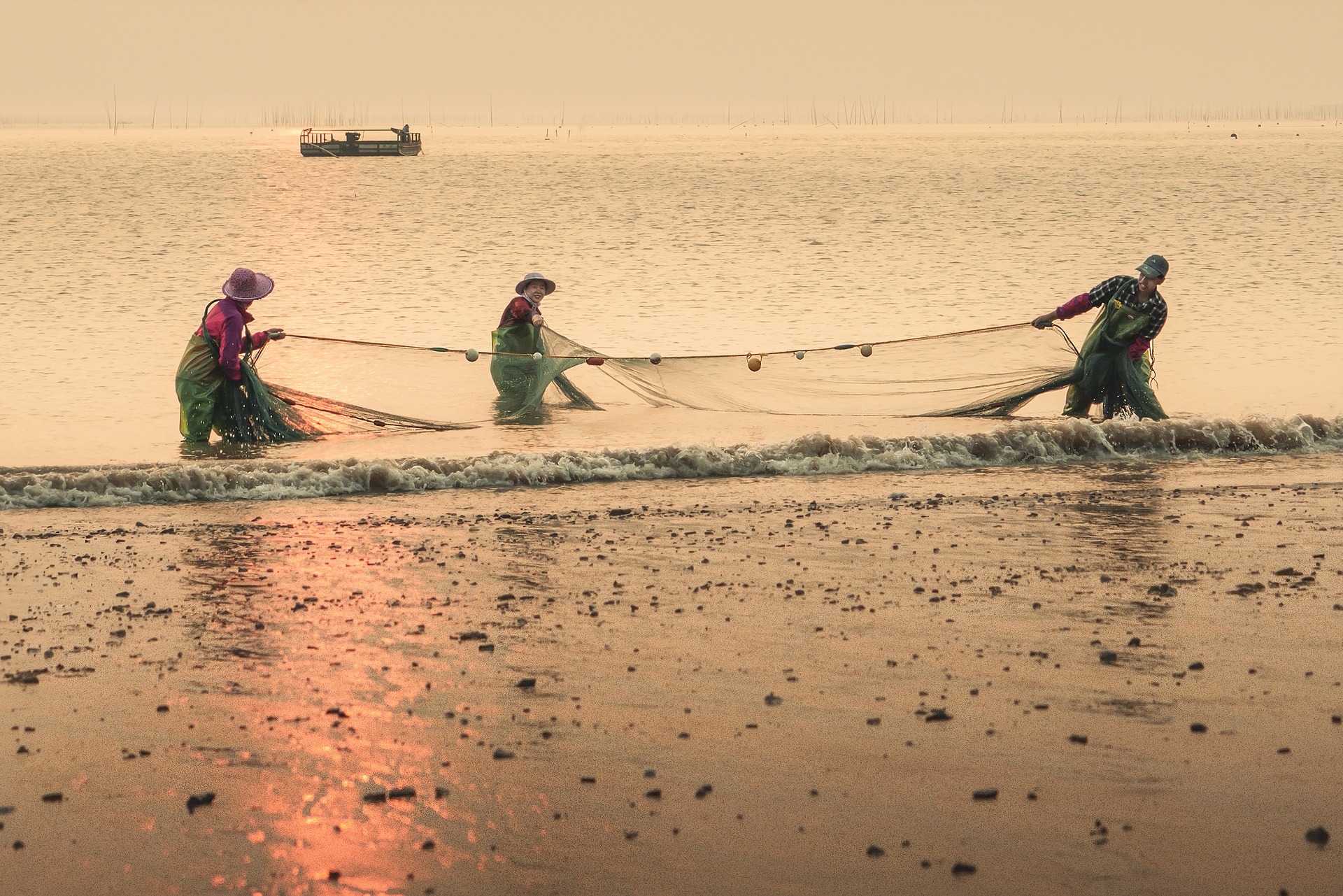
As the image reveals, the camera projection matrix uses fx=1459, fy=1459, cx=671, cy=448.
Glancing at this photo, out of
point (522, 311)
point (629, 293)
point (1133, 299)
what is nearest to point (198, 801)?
point (522, 311)

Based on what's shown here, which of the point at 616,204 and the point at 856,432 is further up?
the point at 616,204

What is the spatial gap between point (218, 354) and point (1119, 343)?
257 inches

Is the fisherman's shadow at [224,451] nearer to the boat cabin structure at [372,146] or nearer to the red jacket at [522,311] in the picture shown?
the red jacket at [522,311]

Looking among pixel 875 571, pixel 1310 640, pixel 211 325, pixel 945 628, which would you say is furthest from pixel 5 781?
pixel 211 325

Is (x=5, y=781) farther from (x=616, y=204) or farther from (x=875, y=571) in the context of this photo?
(x=616, y=204)

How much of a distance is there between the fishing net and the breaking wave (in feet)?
1.55

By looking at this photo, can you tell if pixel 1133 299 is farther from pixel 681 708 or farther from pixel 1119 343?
pixel 681 708

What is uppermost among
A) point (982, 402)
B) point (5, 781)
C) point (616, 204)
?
point (616, 204)

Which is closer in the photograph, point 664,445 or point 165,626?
point 165,626

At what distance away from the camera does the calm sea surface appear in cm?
1191

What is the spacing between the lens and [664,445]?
10.9 meters

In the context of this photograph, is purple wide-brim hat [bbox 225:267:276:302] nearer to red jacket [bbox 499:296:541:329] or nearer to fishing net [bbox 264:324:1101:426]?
fishing net [bbox 264:324:1101:426]

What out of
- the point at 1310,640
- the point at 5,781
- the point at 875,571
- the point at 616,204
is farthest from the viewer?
the point at 616,204

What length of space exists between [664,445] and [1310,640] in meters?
5.89
